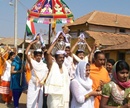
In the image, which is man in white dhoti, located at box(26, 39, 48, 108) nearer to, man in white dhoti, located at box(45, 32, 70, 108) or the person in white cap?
the person in white cap

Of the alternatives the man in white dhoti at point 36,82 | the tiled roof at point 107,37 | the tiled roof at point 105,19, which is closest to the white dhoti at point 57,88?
the man in white dhoti at point 36,82

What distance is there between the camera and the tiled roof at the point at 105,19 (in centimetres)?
3080

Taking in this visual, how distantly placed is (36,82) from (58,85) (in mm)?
1486

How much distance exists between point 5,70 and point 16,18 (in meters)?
8.54

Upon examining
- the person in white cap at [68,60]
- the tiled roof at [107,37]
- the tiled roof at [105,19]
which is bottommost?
the person in white cap at [68,60]

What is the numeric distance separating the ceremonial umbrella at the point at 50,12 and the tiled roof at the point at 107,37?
21241 mm

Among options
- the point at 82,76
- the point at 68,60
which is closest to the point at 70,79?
the point at 82,76

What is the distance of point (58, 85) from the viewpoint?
498 centimetres

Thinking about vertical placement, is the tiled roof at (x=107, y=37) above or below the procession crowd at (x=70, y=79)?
above

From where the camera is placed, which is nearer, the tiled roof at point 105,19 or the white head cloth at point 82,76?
the white head cloth at point 82,76

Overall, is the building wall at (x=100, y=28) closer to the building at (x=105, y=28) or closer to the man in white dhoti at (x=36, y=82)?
the building at (x=105, y=28)

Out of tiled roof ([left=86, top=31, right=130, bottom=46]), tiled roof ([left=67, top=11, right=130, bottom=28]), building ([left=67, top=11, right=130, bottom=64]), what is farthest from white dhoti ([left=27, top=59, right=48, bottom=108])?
tiled roof ([left=67, top=11, right=130, bottom=28])

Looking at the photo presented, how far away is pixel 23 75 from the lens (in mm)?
8617

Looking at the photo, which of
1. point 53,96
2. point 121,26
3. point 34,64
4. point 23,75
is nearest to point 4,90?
point 23,75
